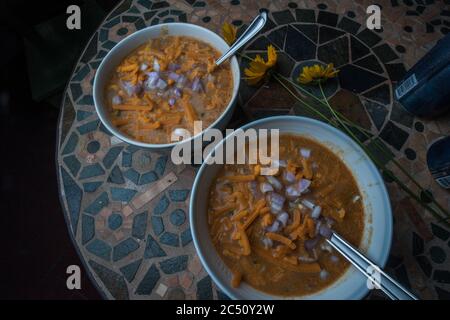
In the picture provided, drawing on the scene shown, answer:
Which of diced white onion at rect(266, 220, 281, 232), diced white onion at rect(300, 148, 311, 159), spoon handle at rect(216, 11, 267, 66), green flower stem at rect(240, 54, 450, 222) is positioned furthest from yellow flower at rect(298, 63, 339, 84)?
diced white onion at rect(266, 220, 281, 232)

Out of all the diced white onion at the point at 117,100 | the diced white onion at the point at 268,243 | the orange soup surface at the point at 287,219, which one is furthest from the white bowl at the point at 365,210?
the diced white onion at the point at 117,100

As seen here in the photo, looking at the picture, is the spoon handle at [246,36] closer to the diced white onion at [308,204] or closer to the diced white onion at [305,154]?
the diced white onion at [305,154]

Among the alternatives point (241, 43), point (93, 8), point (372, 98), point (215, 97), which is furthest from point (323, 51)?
point (93, 8)

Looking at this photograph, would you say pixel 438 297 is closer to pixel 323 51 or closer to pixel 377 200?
pixel 377 200

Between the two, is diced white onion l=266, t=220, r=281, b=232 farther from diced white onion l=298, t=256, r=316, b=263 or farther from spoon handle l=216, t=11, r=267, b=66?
spoon handle l=216, t=11, r=267, b=66

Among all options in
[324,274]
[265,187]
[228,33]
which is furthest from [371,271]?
[228,33]
